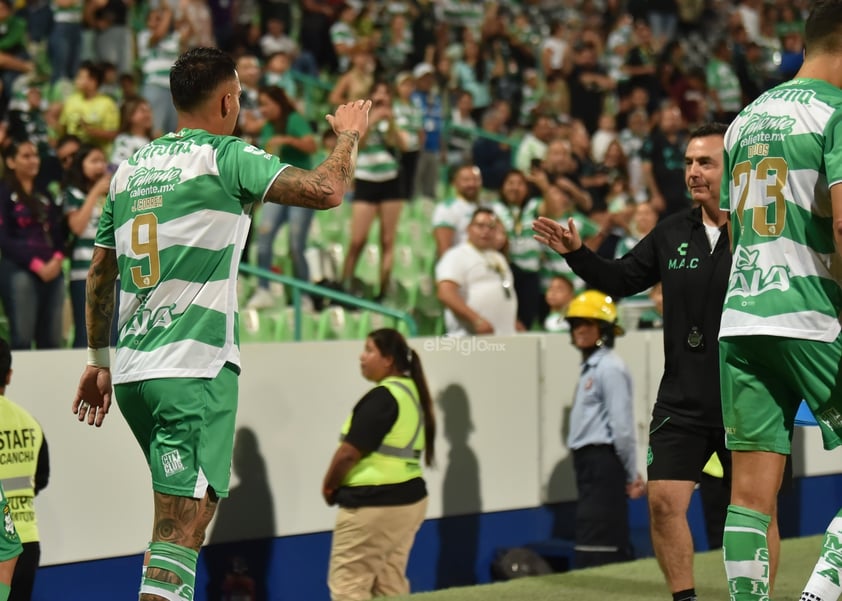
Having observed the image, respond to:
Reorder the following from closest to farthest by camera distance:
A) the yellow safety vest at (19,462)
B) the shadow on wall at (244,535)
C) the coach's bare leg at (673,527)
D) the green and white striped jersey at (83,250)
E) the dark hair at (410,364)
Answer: the coach's bare leg at (673,527)
the yellow safety vest at (19,462)
the shadow on wall at (244,535)
the dark hair at (410,364)
the green and white striped jersey at (83,250)

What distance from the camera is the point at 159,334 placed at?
4.66m

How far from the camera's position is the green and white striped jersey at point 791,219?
4.47m

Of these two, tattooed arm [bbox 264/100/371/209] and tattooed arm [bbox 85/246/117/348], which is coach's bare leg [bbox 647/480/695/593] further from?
tattooed arm [bbox 85/246/117/348]

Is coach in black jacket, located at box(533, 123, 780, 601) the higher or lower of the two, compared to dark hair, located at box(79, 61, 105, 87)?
lower

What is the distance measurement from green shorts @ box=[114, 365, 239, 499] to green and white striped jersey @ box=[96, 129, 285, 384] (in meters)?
0.05

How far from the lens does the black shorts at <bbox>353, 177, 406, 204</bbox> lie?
1289 cm

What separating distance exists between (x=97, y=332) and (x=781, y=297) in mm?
2388

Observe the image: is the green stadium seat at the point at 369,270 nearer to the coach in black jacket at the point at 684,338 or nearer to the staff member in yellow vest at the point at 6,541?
the coach in black jacket at the point at 684,338

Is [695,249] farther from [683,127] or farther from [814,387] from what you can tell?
[683,127]

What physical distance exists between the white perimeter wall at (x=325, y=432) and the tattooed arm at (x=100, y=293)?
2817 mm

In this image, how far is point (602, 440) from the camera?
9789mm

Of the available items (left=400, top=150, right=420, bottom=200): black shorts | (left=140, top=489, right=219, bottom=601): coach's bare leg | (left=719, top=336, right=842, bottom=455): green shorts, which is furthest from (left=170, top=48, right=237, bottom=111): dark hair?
(left=400, top=150, right=420, bottom=200): black shorts

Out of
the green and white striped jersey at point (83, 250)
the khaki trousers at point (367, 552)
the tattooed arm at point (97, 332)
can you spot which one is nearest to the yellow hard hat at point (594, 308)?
the khaki trousers at point (367, 552)

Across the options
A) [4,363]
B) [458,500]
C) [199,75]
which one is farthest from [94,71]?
Answer: [199,75]
